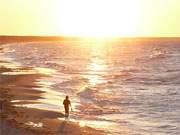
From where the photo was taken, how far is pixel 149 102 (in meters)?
33.3

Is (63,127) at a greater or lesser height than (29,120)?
lesser

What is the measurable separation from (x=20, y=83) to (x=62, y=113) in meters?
13.6

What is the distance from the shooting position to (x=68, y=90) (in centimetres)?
3809

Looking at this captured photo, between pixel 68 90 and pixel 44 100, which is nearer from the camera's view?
pixel 44 100

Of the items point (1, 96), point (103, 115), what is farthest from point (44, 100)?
point (103, 115)

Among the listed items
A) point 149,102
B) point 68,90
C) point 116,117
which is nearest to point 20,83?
point 68,90

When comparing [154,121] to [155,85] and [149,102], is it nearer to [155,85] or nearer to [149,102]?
[149,102]

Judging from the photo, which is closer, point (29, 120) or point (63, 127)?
point (63, 127)

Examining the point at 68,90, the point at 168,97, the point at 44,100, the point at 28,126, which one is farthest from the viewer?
the point at 68,90

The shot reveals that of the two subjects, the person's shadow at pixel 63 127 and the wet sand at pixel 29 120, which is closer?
the wet sand at pixel 29 120

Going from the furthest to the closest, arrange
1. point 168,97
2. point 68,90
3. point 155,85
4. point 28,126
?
1. point 155,85
2. point 68,90
3. point 168,97
4. point 28,126

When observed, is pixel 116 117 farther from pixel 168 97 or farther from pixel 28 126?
pixel 168 97

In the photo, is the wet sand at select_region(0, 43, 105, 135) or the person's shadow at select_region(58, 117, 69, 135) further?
the person's shadow at select_region(58, 117, 69, 135)

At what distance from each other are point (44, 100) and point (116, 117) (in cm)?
546
